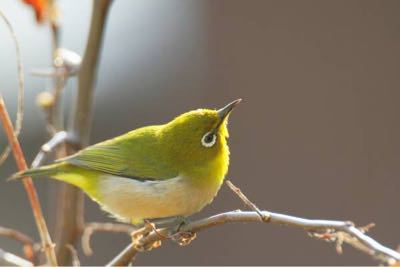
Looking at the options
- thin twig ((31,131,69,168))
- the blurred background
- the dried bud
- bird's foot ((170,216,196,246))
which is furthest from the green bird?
the blurred background

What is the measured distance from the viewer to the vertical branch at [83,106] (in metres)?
1.95

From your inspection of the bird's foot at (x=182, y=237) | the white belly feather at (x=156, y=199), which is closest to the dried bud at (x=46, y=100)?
the white belly feather at (x=156, y=199)

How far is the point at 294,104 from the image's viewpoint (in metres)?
5.80

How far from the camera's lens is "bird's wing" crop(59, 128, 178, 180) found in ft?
8.29

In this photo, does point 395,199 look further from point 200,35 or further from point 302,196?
point 200,35

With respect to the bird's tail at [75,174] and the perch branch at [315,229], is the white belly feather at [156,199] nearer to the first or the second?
the bird's tail at [75,174]

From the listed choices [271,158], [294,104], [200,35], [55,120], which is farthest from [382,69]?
[55,120]

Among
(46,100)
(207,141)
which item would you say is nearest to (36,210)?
(46,100)

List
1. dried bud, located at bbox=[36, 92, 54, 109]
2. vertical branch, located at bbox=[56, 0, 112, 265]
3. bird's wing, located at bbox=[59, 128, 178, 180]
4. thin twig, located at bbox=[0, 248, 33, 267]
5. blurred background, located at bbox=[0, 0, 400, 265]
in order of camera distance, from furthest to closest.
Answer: blurred background, located at bbox=[0, 0, 400, 265] < bird's wing, located at bbox=[59, 128, 178, 180] < dried bud, located at bbox=[36, 92, 54, 109] < vertical branch, located at bbox=[56, 0, 112, 265] < thin twig, located at bbox=[0, 248, 33, 267]

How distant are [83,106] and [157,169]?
1.93 ft

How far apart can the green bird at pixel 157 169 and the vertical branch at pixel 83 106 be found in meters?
0.30

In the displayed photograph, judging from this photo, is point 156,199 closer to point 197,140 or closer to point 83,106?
point 197,140

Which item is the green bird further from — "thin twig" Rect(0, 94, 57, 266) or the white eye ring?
"thin twig" Rect(0, 94, 57, 266)

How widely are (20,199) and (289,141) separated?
2729 mm
